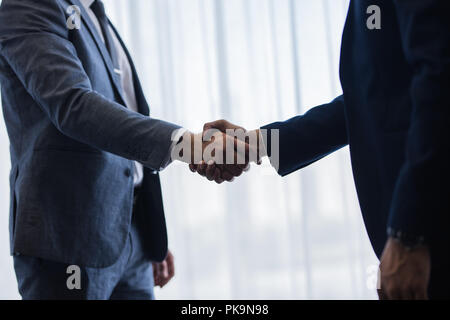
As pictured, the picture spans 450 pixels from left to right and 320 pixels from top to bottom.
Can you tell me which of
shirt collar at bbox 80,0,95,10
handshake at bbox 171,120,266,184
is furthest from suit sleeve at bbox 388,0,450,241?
shirt collar at bbox 80,0,95,10

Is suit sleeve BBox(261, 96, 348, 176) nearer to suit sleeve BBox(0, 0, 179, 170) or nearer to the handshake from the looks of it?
the handshake

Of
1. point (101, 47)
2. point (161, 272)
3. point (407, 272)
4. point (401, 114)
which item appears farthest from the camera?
point (161, 272)

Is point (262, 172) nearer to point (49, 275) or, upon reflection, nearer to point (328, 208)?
point (328, 208)

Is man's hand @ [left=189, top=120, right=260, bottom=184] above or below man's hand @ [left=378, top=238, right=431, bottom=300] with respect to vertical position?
above

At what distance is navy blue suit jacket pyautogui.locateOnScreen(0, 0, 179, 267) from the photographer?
115 centimetres

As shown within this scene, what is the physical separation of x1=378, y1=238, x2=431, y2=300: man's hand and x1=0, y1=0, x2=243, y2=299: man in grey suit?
558 mm

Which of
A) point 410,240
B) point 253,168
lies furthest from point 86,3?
point 253,168

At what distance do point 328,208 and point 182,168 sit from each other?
2.38 feet

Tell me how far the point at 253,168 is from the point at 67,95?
4.73 ft

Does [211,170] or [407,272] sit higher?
[211,170]

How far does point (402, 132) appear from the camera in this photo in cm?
85

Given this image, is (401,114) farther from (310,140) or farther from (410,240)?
(310,140)

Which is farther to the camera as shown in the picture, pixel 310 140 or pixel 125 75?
pixel 125 75
